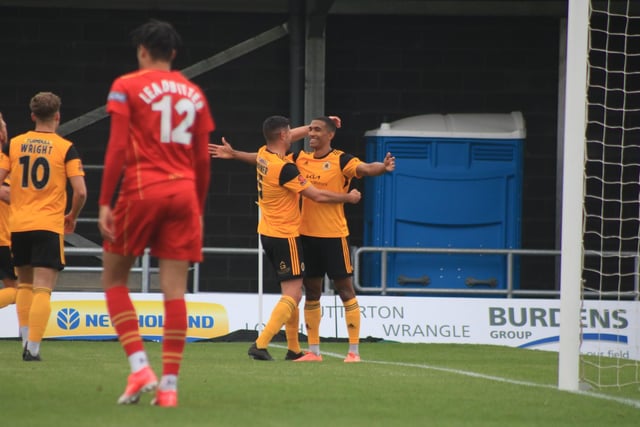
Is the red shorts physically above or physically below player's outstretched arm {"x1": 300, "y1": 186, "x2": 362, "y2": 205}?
below

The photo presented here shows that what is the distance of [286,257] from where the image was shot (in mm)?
9195

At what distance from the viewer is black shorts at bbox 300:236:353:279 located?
950 cm

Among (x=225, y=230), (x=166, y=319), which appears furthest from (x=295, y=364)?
(x=225, y=230)

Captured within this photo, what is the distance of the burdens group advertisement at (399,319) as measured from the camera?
13.1 m

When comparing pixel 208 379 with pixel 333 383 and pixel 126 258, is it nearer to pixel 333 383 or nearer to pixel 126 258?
pixel 333 383

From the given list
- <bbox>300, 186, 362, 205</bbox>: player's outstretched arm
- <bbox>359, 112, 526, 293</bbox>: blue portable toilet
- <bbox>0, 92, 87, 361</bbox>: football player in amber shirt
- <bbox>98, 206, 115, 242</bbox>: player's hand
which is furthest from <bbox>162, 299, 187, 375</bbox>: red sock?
<bbox>359, 112, 526, 293</bbox>: blue portable toilet

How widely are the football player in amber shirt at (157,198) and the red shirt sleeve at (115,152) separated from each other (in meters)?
0.03

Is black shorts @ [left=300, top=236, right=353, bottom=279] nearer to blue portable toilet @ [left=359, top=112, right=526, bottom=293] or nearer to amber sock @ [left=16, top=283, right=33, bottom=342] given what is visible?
amber sock @ [left=16, top=283, right=33, bottom=342]

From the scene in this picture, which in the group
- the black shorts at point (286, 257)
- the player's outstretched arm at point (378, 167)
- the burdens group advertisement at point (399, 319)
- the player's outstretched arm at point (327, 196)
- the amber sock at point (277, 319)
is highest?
the player's outstretched arm at point (378, 167)

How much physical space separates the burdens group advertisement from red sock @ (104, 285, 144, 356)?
7.37 m

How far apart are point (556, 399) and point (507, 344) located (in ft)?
22.0

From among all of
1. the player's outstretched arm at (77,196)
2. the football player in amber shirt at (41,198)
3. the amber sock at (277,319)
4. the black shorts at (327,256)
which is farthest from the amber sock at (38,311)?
the black shorts at (327,256)

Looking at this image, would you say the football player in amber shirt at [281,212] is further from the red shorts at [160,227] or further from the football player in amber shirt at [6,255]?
the red shorts at [160,227]

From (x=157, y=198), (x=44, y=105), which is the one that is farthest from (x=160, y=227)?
(x=44, y=105)
